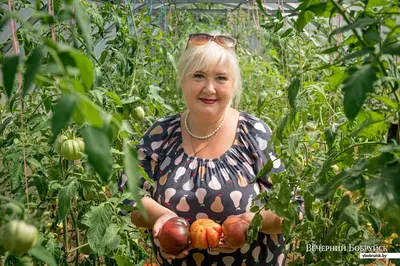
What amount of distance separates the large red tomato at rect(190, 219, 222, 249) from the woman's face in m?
0.48

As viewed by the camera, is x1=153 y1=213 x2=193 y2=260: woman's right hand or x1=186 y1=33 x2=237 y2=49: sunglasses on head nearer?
x1=153 y1=213 x2=193 y2=260: woman's right hand

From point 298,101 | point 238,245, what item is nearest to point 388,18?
point 298,101

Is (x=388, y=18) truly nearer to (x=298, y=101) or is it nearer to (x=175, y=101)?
(x=298, y=101)

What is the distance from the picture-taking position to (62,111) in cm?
65

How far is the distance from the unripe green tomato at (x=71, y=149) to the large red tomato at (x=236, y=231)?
24.3 inches

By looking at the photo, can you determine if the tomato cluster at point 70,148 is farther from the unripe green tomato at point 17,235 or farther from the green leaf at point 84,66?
the green leaf at point 84,66

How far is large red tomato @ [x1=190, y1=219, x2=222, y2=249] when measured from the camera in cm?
196

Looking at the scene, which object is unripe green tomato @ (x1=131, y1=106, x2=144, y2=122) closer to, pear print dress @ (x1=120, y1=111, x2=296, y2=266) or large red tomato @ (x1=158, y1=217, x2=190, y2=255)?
pear print dress @ (x1=120, y1=111, x2=296, y2=266)

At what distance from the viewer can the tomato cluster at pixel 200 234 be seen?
1933 millimetres

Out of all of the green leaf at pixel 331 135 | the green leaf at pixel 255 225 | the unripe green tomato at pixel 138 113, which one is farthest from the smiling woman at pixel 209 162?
the green leaf at pixel 331 135

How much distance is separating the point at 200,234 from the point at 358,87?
4.07 ft

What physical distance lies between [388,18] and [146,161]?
4.77 feet

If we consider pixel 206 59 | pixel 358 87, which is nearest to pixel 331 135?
pixel 358 87

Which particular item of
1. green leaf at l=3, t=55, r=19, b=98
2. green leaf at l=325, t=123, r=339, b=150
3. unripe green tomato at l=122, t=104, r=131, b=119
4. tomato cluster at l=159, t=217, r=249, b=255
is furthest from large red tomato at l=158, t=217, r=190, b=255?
green leaf at l=3, t=55, r=19, b=98
